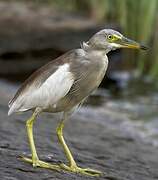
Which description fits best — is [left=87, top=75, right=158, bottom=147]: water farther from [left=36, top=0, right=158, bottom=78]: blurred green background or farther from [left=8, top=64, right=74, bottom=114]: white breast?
[left=8, top=64, right=74, bottom=114]: white breast

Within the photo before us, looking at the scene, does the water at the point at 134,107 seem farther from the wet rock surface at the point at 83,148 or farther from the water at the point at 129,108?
the wet rock surface at the point at 83,148

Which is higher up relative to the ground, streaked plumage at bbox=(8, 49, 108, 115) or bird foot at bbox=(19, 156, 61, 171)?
streaked plumage at bbox=(8, 49, 108, 115)

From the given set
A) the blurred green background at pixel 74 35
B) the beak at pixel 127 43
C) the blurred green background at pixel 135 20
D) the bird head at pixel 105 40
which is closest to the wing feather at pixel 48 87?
the bird head at pixel 105 40

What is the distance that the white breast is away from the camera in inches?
212

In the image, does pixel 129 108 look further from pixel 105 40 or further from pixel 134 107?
pixel 105 40

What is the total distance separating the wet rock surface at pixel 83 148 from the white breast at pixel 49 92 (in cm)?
51

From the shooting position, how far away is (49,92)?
17.7ft

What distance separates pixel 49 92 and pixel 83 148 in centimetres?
270

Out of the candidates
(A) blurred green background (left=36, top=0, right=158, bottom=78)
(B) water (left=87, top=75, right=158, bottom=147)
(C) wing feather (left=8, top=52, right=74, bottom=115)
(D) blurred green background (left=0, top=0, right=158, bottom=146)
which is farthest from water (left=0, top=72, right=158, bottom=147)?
(C) wing feather (left=8, top=52, right=74, bottom=115)

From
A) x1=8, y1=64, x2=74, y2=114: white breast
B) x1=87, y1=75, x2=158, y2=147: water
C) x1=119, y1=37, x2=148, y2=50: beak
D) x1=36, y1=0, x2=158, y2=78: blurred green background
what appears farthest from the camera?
x1=36, y1=0, x2=158, y2=78: blurred green background

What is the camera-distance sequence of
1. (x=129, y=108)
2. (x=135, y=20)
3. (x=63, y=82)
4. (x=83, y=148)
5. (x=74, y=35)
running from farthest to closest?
(x=135, y=20)
(x=74, y=35)
(x=129, y=108)
(x=83, y=148)
(x=63, y=82)

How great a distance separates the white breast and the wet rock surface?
0.51m

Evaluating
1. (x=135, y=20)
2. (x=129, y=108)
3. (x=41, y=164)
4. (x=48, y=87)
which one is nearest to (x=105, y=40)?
(x=48, y=87)

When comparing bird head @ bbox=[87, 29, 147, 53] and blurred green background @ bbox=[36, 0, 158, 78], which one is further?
blurred green background @ bbox=[36, 0, 158, 78]
